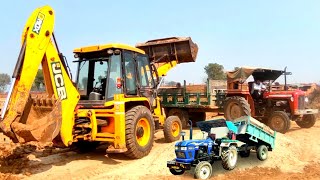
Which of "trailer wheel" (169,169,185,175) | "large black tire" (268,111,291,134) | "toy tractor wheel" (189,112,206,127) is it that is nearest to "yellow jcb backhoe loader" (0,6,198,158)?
"trailer wheel" (169,169,185,175)

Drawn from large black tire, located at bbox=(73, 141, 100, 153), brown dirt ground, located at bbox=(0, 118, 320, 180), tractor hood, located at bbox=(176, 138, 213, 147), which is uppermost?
tractor hood, located at bbox=(176, 138, 213, 147)

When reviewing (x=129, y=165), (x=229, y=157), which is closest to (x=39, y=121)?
(x=129, y=165)

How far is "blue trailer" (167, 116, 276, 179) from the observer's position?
6820 millimetres

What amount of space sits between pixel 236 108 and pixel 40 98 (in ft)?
24.3

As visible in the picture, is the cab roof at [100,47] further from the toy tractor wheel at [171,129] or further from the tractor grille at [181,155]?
the tractor grille at [181,155]

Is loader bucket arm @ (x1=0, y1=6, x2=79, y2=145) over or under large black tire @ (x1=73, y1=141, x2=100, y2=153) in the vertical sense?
over

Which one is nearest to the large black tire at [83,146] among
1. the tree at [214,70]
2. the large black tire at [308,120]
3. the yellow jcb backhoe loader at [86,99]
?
the yellow jcb backhoe loader at [86,99]

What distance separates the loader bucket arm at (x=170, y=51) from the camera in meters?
12.4

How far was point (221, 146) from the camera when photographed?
7.16 metres

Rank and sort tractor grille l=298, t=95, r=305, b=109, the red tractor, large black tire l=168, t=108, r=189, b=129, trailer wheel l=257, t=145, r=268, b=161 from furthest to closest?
large black tire l=168, t=108, r=189, b=129, tractor grille l=298, t=95, r=305, b=109, the red tractor, trailer wheel l=257, t=145, r=268, b=161

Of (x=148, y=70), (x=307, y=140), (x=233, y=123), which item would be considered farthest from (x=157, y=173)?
(x=307, y=140)

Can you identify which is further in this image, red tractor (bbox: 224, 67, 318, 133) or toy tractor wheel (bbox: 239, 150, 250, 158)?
red tractor (bbox: 224, 67, 318, 133)

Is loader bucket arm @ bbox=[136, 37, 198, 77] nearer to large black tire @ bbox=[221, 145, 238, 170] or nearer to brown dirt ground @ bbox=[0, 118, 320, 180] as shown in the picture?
brown dirt ground @ bbox=[0, 118, 320, 180]

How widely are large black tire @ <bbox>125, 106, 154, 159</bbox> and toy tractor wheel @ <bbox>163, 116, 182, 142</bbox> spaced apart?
116cm
